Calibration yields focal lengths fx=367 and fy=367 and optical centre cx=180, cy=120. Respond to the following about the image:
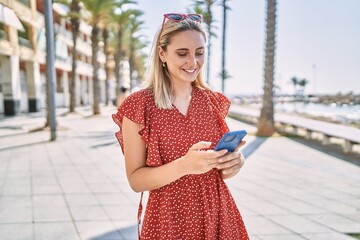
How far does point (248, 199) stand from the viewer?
569cm

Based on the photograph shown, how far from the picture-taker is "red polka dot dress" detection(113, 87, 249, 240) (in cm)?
163

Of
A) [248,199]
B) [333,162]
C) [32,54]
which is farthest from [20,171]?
[32,54]

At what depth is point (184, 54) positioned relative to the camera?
1700 millimetres

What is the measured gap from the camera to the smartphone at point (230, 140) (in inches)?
56.2

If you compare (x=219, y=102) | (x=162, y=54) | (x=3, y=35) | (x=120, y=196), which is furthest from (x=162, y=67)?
(x=3, y=35)

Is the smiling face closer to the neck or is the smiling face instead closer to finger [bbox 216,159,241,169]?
the neck

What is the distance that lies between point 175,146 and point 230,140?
0.92ft

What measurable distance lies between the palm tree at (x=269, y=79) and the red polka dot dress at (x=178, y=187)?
12.8 m

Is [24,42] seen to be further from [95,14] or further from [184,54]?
[184,54]

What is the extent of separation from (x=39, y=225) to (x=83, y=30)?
4510 centimetres

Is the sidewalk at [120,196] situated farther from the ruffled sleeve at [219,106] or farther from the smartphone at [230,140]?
the smartphone at [230,140]

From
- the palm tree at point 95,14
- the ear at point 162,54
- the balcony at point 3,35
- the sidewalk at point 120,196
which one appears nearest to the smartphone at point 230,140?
the ear at point 162,54

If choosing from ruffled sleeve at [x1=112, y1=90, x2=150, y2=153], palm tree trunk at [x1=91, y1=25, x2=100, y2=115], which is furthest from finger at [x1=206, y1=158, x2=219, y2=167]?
palm tree trunk at [x1=91, y1=25, x2=100, y2=115]

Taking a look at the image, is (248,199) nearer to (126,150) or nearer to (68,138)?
(126,150)
